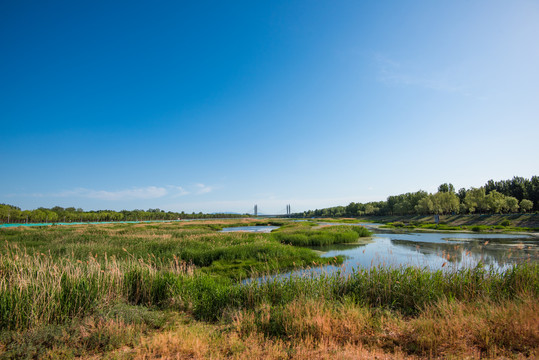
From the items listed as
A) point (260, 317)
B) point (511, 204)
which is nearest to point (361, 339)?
point (260, 317)

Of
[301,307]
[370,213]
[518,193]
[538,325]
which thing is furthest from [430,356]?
[370,213]

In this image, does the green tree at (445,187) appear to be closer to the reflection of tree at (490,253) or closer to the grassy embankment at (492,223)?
the grassy embankment at (492,223)

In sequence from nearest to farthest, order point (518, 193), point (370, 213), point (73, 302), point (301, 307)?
point (301, 307), point (73, 302), point (518, 193), point (370, 213)

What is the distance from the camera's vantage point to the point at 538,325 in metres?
5.18

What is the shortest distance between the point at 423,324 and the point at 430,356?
4.14 ft

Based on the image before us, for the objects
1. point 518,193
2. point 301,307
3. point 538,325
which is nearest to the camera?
point 538,325

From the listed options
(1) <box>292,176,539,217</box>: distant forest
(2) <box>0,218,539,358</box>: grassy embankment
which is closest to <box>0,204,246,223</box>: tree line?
(2) <box>0,218,539,358</box>: grassy embankment

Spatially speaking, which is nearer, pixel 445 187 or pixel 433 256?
pixel 433 256

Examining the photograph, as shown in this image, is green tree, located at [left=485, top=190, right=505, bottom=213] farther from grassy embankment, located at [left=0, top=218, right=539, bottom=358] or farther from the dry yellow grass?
the dry yellow grass

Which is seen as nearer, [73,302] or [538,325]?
[538,325]

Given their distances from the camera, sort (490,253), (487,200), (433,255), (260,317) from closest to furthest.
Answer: (260,317) < (490,253) < (433,255) < (487,200)

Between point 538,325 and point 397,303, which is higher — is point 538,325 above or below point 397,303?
above

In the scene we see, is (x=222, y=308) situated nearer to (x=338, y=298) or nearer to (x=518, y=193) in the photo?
(x=338, y=298)

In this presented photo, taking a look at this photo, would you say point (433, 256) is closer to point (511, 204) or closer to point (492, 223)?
point (492, 223)
